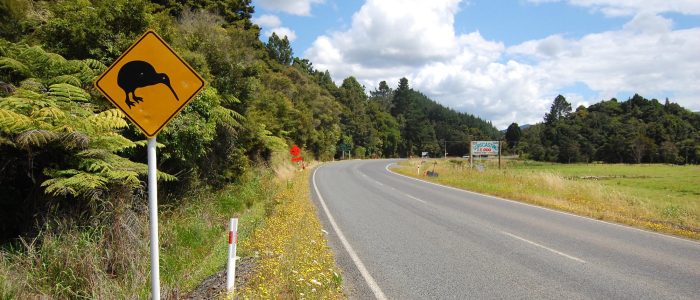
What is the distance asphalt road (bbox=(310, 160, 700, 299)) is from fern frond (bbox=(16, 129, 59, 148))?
14.6 feet

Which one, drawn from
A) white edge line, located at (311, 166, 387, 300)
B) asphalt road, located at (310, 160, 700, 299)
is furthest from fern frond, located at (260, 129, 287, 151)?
white edge line, located at (311, 166, 387, 300)

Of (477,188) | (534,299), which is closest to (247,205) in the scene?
(534,299)

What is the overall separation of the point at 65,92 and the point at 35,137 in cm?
207

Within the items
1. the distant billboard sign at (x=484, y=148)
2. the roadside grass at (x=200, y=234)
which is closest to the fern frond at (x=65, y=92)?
the roadside grass at (x=200, y=234)

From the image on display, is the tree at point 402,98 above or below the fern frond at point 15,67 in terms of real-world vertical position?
above

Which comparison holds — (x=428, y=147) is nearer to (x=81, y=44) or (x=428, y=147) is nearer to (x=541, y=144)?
(x=541, y=144)

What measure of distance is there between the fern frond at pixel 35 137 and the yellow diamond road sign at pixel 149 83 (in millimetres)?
2512

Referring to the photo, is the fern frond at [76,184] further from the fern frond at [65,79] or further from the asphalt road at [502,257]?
the asphalt road at [502,257]

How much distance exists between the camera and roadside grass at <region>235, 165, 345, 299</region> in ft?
16.9

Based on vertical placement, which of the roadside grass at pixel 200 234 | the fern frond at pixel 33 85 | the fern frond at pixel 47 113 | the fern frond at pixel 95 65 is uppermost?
the fern frond at pixel 95 65

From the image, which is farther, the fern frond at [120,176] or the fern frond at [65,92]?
the fern frond at [65,92]

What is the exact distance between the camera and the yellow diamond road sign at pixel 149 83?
3.62 m

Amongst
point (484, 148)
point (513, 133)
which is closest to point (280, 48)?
point (484, 148)

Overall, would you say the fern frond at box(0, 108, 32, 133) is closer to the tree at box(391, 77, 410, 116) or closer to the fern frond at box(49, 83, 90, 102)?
the fern frond at box(49, 83, 90, 102)
